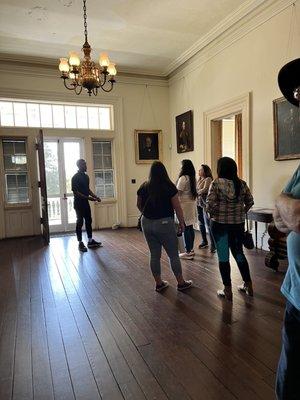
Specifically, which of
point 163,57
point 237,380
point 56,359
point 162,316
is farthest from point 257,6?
point 56,359

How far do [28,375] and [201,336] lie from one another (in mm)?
1280

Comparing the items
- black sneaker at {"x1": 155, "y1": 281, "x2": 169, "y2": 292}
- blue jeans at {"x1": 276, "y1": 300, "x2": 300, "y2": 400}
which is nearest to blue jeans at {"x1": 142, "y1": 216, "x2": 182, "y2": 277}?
black sneaker at {"x1": 155, "y1": 281, "x2": 169, "y2": 292}

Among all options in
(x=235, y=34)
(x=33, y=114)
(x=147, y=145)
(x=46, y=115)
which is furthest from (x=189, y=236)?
(x=33, y=114)

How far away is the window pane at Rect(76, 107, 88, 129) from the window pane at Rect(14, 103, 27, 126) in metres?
1.18

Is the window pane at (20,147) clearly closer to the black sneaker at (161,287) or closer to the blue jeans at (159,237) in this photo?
the blue jeans at (159,237)

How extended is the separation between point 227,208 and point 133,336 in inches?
55.5

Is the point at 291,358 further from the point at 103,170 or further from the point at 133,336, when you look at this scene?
the point at 103,170

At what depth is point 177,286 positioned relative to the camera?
3350 mm

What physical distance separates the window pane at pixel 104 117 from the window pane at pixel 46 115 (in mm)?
1191

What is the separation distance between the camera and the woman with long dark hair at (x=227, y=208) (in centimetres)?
282

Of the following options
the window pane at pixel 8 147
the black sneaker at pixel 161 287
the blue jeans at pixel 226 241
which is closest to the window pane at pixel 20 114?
the window pane at pixel 8 147

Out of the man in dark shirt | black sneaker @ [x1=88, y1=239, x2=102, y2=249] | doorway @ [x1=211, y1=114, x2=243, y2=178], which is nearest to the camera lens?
the man in dark shirt

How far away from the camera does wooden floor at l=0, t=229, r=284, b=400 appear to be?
1.83m

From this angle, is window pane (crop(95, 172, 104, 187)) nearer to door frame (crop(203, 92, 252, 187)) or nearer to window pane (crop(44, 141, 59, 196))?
window pane (crop(44, 141, 59, 196))
